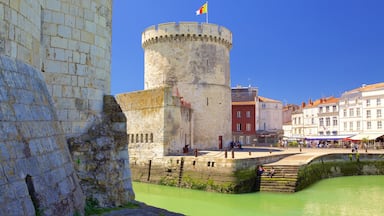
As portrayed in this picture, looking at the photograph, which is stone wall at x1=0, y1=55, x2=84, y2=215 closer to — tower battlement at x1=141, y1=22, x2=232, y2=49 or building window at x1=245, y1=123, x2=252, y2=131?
tower battlement at x1=141, y1=22, x2=232, y2=49

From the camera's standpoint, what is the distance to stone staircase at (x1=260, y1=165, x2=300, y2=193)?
1747cm

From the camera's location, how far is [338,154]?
25.7 meters

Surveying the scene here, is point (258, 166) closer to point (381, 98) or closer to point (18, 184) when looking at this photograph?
point (18, 184)

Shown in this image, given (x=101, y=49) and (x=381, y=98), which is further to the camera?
(x=381, y=98)

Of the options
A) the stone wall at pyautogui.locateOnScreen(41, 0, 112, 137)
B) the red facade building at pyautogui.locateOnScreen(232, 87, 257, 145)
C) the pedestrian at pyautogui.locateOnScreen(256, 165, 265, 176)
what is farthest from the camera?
the red facade building at pyautogui.locateOnScreen(232, 87, 257, 145)

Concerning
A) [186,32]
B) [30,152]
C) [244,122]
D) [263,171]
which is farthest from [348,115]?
[30,152]

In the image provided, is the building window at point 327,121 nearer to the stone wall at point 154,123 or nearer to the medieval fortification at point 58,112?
the stone wall at point 154,123

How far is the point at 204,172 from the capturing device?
752 inches

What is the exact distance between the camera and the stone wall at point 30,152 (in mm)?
3869

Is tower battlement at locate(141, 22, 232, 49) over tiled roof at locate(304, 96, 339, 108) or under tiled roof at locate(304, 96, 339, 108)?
over

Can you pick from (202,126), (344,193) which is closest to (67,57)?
(344,193)

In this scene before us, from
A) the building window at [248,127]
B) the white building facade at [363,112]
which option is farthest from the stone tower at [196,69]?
the white building facade at [363,112]

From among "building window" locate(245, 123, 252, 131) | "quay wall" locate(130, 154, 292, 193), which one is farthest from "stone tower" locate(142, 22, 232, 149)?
"building window" locate(245, 123, 252, 131)

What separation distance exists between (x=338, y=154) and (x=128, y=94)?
14.5 m
